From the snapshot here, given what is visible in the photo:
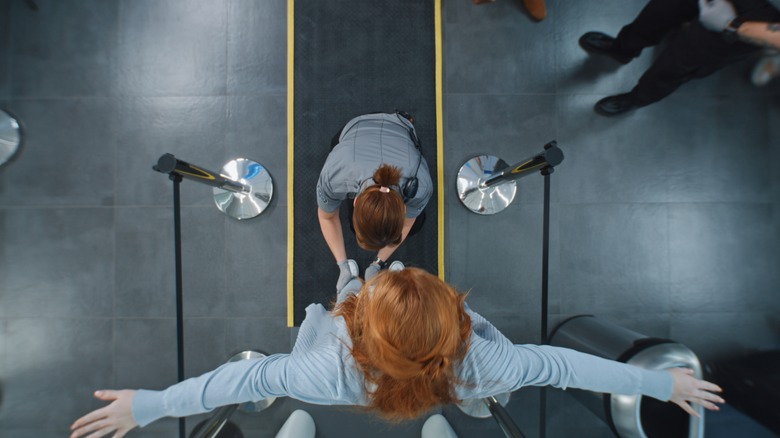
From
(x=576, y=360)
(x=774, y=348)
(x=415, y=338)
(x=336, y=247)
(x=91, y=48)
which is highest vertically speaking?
(x=91, y=48)

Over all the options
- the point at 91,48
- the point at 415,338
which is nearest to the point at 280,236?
the point at 415,338

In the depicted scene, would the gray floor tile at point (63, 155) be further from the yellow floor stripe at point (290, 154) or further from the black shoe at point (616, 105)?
the black shoe at point (616, 105)

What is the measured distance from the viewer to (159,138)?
97.0 inches

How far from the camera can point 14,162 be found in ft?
8.00

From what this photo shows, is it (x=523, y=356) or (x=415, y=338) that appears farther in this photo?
(x=523, y=356)

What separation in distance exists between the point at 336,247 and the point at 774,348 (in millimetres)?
3048

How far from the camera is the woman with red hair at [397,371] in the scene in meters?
1.06

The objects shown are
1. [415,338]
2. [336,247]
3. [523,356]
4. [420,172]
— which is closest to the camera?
[415,338]

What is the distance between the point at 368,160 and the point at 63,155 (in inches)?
87.3

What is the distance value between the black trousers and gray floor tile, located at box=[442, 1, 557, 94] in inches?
23.8

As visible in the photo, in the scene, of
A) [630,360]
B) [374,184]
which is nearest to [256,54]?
[374,184]

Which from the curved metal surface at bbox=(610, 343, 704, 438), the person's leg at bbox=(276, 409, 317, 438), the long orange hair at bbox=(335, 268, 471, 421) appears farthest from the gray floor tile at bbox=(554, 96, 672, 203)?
the person's leg at bbox=(276, 409, 317, 438)

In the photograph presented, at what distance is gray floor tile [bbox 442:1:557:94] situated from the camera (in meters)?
2.46

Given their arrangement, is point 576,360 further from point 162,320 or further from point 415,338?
point 162,320
